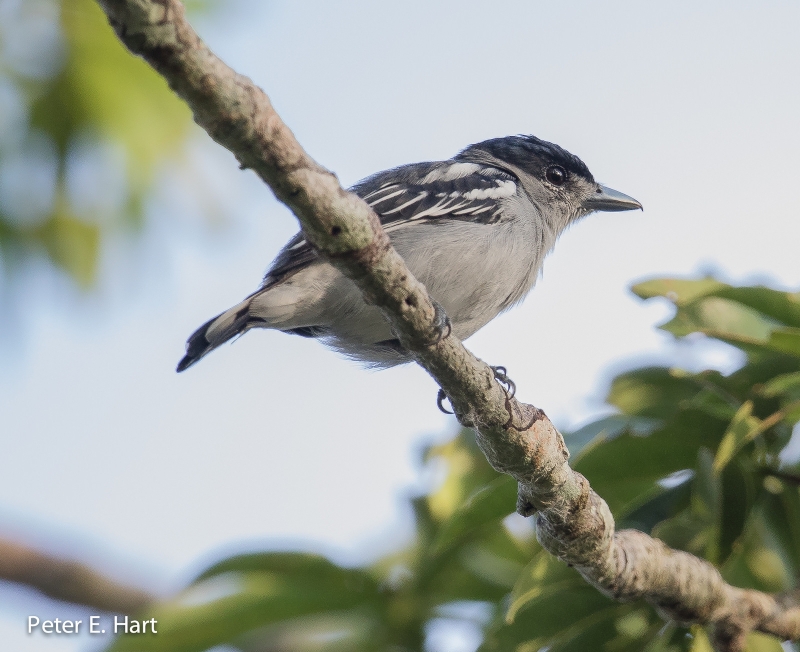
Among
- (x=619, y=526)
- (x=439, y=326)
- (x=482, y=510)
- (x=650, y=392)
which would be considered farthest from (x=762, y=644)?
(x=439, y=326)

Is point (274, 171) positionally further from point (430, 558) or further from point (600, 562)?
point (430, 558)

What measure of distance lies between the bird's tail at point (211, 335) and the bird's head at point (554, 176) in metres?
2.47

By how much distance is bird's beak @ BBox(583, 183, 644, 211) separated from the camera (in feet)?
19.1

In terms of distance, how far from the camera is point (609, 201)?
5.84m

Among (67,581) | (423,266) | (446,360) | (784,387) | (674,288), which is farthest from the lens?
(67,581)

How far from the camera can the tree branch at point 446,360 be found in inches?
66.4

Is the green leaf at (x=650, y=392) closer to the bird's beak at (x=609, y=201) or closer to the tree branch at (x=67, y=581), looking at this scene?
the bird's beak at (x=609, y=201)

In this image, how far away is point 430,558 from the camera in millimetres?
3643

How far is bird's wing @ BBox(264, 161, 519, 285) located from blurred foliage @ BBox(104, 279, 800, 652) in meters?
1.19

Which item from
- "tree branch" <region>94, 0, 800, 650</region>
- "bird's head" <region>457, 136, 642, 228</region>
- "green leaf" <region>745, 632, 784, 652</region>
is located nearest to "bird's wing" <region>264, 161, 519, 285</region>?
"bird's head" <region>457, 136, 642, 228</region>

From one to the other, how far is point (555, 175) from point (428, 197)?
60.4 inches

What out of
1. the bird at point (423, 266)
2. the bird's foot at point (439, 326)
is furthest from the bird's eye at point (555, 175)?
the bird's foot at point (439, 326)

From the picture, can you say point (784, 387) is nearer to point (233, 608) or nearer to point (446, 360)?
point (446, 360)

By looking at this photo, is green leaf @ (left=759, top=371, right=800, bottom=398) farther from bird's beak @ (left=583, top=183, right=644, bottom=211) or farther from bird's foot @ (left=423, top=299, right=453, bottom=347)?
bird's beak @ (left=583, top=183, right=644, bottom=211)
